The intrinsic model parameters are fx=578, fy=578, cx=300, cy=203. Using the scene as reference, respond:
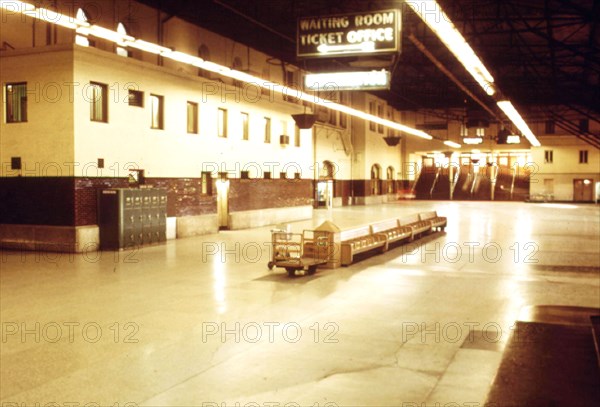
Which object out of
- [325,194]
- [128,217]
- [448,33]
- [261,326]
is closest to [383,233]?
[448,33]

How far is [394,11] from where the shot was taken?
36.7ft

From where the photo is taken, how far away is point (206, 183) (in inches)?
864

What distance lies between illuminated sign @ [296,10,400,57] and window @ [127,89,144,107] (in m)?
8.27

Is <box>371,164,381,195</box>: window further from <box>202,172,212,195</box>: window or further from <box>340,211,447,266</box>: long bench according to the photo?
<box>202,172,212,195</box>: window

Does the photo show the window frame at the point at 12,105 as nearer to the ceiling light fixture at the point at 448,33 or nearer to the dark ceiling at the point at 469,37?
the dark ceiling at the point at 469,37

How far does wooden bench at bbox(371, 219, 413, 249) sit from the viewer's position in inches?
660

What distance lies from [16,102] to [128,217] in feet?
15.3

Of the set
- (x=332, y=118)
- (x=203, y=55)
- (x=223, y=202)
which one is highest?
(x=203, y=55)

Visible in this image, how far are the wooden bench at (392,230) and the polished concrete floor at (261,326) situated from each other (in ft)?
4.57

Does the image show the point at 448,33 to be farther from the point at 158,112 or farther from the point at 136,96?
the point at 158,112

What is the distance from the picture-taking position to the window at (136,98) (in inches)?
719

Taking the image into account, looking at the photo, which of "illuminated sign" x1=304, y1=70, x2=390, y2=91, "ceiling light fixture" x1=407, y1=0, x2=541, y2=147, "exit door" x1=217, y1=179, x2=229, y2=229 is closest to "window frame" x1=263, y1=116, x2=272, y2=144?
"exit door" x1=217, y1=179, x2=229, y2=229

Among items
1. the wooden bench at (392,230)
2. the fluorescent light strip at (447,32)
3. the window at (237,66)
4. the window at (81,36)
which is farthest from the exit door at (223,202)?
the fluorescent light strip at (447,32)

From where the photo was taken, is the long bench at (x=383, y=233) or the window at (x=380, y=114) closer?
the long bench at (x=383, y=233)
